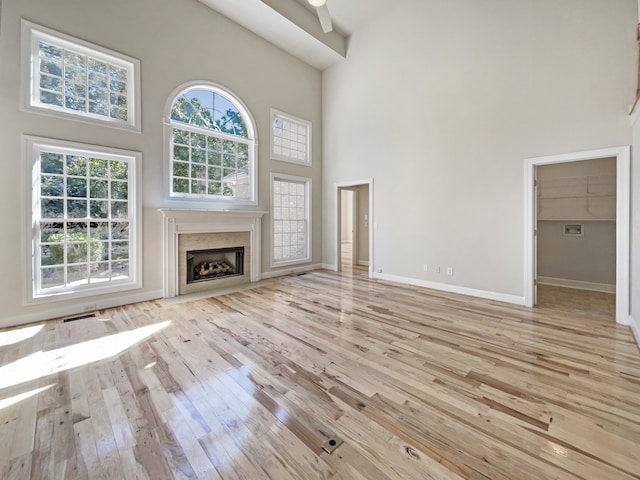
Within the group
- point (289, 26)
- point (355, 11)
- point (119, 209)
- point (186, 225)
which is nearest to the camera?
point (119, 209)

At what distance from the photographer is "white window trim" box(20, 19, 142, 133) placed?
3230 millimetres

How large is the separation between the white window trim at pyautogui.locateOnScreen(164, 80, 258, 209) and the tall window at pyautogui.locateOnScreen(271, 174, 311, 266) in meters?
0.57

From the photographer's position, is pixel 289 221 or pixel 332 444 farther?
pixel 289 221

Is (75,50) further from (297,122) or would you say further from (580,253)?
(580,253)

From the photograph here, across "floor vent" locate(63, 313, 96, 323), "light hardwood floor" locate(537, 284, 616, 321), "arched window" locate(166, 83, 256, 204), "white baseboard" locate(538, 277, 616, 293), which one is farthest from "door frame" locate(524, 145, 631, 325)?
"floor vent" locate(63, 313, 96, 323)

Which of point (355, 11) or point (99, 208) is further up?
point (355, 11)

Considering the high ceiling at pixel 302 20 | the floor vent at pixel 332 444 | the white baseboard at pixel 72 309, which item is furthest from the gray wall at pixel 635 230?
the white baseboard at pixel 72 309

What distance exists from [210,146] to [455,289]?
512 cm

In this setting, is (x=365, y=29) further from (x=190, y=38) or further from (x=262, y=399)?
(x=262, y=399)

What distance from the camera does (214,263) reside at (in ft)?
17.0

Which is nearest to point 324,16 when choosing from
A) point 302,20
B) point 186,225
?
point 302,20

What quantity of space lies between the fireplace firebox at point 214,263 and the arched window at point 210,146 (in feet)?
3.26

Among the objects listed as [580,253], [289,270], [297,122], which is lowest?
[289,270]

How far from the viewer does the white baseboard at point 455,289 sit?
4.10 metres
